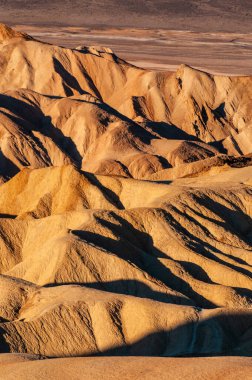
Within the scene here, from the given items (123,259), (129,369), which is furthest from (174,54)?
(129,369)

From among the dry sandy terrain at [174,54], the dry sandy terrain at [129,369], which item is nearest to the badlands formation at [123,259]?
the dry sandy terrain at [129,369]

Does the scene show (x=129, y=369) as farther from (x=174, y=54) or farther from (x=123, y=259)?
(x=174, y=54)

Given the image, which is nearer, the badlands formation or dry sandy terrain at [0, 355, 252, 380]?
dry sandy terrain at [0, 355, 252, 380]

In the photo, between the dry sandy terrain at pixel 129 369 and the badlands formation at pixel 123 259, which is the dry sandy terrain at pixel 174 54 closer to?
the badlands formation at pixel 123 259

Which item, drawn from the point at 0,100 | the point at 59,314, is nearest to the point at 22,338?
the point at 59,314

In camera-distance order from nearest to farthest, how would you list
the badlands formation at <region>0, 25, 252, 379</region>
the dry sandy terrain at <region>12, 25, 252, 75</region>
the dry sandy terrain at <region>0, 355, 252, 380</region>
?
1. the dry sandy terrain at <region>0, 355, 252, 380</region>
2. the badlands formation at <region>0, 25, 252, 379</region>
3. the dry sandy terrain at <region>12, 25, 252, 75</region>

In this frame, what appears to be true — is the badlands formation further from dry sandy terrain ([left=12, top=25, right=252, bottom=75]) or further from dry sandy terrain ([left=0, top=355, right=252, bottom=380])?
dry sandy terrain ([left=12, top=25, right=252, bottom=75])

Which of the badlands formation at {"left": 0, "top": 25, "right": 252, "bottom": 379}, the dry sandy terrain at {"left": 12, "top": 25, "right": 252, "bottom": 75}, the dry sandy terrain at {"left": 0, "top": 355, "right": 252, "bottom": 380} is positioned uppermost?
the dry sandy terrain at {"left": 0, "top": 355, "right": 252, "bottom": 380}

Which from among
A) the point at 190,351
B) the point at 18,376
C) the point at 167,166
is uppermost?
the point at 18,376

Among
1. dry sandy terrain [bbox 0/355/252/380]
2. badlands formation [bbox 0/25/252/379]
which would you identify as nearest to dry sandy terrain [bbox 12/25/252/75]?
badlands formation [bbox 0/25/252/379]

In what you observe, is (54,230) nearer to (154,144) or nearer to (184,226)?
(184,226)
